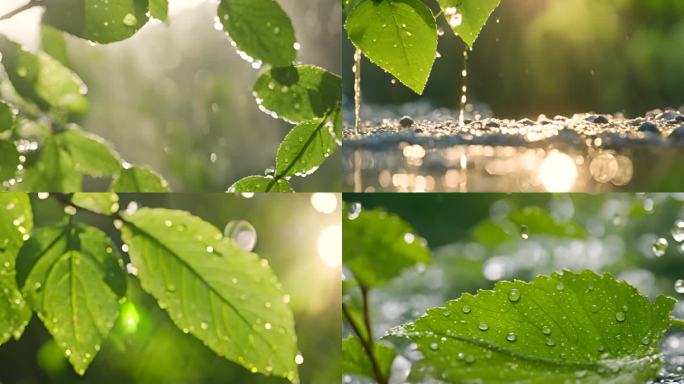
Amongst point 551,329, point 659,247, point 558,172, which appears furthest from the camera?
point 659,247

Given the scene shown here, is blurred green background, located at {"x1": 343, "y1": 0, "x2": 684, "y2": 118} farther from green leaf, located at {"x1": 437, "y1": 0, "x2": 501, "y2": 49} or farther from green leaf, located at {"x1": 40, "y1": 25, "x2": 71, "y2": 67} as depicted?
green leaf, located at {"x1": 40, "y1": 25, "x2": 71, "y2": 67}

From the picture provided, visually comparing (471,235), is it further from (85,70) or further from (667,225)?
(85,70)

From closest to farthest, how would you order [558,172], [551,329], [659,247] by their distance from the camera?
1. [551,329]
2. [558,172]
3. [659,247]

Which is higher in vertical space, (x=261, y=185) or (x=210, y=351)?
(x=261, y=185)

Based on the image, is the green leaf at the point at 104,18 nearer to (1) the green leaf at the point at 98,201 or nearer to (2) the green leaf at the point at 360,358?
(1) the green leaf at the point at 98,201

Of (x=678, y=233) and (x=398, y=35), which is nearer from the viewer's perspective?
(x=398, y=35)

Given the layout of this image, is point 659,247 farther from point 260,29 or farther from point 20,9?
point 20,9

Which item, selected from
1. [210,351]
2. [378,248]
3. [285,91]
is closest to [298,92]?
[285,91]

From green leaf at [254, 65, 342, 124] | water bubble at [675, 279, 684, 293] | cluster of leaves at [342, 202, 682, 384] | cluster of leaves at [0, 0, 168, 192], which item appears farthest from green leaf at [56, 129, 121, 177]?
water bubble at [675, 279, 684, 293]

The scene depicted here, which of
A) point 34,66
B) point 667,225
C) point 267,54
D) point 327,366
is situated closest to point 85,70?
point 34,66
